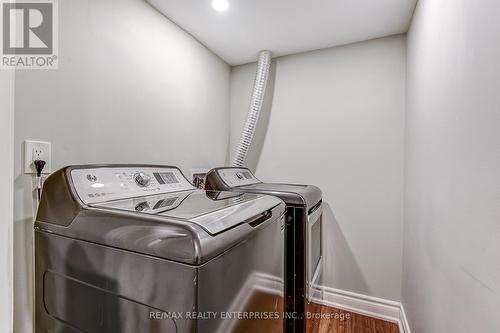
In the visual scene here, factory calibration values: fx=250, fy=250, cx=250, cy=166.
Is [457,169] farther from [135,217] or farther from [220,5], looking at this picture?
[220,5]

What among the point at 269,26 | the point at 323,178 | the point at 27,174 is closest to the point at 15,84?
the point at 27,174

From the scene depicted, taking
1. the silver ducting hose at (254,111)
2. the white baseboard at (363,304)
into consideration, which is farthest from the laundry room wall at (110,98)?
the white baseboard at (363,304)

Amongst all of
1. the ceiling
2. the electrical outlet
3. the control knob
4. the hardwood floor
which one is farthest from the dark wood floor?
the ceiling

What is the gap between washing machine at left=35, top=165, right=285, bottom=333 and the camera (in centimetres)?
57

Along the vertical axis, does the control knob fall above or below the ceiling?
below

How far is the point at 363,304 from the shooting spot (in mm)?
1902

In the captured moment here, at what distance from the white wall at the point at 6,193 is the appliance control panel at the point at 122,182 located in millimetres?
247

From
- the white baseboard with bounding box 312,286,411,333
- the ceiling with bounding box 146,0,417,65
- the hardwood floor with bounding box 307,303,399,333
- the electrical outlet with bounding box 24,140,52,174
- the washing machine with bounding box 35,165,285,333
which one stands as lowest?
the hardwood floor with bounding box 307,303,399,333

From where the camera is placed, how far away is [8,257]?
Answer: 0.90m

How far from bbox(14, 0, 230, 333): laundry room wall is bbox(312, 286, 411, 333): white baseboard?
1.46 metres

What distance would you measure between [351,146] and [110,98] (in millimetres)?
1655

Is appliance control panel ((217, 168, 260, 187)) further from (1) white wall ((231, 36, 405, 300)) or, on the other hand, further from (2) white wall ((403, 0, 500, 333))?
(2) white wall ((403, 0, 500, 333))

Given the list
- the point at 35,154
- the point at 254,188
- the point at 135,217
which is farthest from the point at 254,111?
the point at 135,217

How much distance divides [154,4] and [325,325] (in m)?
2.40
